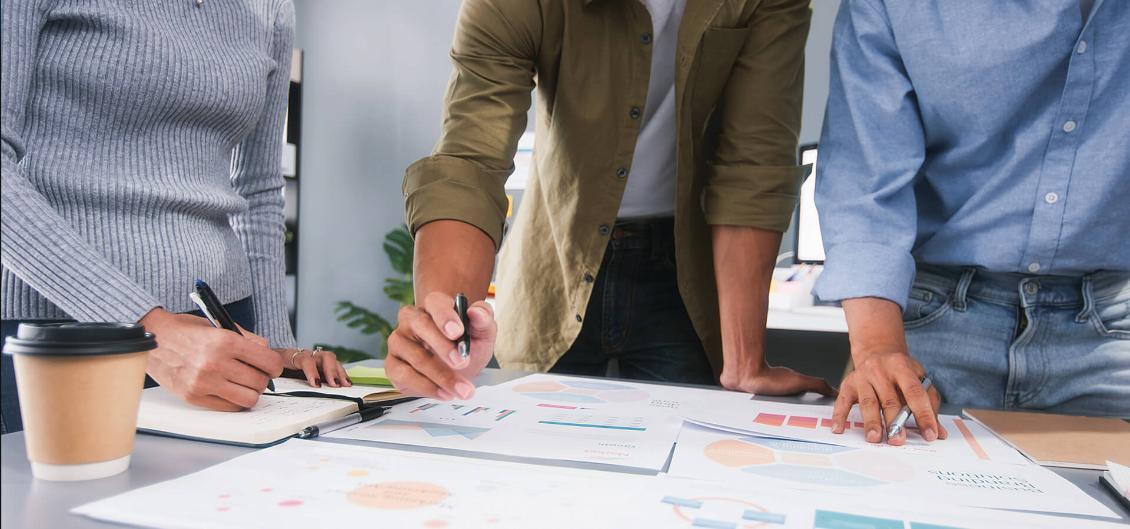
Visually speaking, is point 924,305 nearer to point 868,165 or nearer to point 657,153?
point 868,165

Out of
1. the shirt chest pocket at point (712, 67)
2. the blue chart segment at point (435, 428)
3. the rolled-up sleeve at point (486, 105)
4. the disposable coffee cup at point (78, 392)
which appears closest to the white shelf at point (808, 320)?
the shirt chest pocket at point (712, 67)

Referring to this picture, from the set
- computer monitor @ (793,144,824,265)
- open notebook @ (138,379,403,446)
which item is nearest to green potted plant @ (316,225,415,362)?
computer monitor @ (793,144,824,265)

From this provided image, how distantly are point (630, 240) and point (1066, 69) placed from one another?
0.61 m

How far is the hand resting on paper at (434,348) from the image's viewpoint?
0.74 metres

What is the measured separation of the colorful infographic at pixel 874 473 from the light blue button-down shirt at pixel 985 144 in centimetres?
29

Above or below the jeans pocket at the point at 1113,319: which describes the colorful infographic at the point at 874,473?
below

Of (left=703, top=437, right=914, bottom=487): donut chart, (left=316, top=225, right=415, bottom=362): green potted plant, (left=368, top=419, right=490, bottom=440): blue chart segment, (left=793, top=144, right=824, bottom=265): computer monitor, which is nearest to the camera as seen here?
(left=703, top=437, right=914, bottom=487): donut chart

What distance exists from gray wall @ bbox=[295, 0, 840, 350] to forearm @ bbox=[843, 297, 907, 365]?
3.18m

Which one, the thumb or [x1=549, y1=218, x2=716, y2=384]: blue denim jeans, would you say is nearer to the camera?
the thumb

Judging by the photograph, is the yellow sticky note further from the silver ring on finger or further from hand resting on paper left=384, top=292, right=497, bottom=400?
hand resting on paper left=384, top=292, right=497, bottom=400

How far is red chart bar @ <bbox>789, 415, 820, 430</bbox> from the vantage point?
0.78m

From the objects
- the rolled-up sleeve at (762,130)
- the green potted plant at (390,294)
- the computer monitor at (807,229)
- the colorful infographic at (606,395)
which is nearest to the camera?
the colorful infographic at (606,395)

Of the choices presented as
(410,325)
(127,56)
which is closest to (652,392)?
(410,325)

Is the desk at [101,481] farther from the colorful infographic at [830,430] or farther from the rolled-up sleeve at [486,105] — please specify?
the rolled-up sleeve at [486,105]
